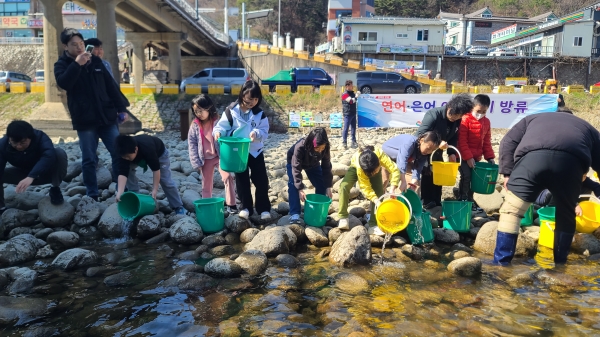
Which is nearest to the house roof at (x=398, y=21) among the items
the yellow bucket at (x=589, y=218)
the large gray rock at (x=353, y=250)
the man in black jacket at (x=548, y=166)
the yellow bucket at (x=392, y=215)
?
the yellow bucket at (x=589, y=218)

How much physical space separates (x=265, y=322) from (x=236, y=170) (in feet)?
6.40

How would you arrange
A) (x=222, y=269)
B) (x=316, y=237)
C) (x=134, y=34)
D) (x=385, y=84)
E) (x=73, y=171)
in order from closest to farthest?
(x=222, y=269) → (x=316, y=237) → (x=73, y=171) → (x=385, y=84) → (x=134, y=34)

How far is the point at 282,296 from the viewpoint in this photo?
3.64 metres

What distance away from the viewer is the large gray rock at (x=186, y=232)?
4.84 m

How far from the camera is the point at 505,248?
423 cm

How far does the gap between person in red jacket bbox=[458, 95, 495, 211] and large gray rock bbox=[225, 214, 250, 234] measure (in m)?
2.64

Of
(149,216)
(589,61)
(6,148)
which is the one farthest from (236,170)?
(589,61)

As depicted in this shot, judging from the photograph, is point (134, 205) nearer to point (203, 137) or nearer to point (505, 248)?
point (203, 137)

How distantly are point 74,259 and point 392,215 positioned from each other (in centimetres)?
290

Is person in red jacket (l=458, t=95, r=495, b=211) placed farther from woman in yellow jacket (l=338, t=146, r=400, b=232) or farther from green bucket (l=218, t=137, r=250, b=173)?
green bucket (l=218, t=137, r=250, b=173)

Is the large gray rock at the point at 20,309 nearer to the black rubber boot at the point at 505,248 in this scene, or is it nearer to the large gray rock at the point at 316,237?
the large gray rock at the point at 316,237

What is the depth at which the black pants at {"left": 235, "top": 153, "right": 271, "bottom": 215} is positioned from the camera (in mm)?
5305

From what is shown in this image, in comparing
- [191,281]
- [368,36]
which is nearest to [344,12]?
[368,36]

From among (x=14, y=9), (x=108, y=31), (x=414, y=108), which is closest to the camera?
(x=414, y=108)
